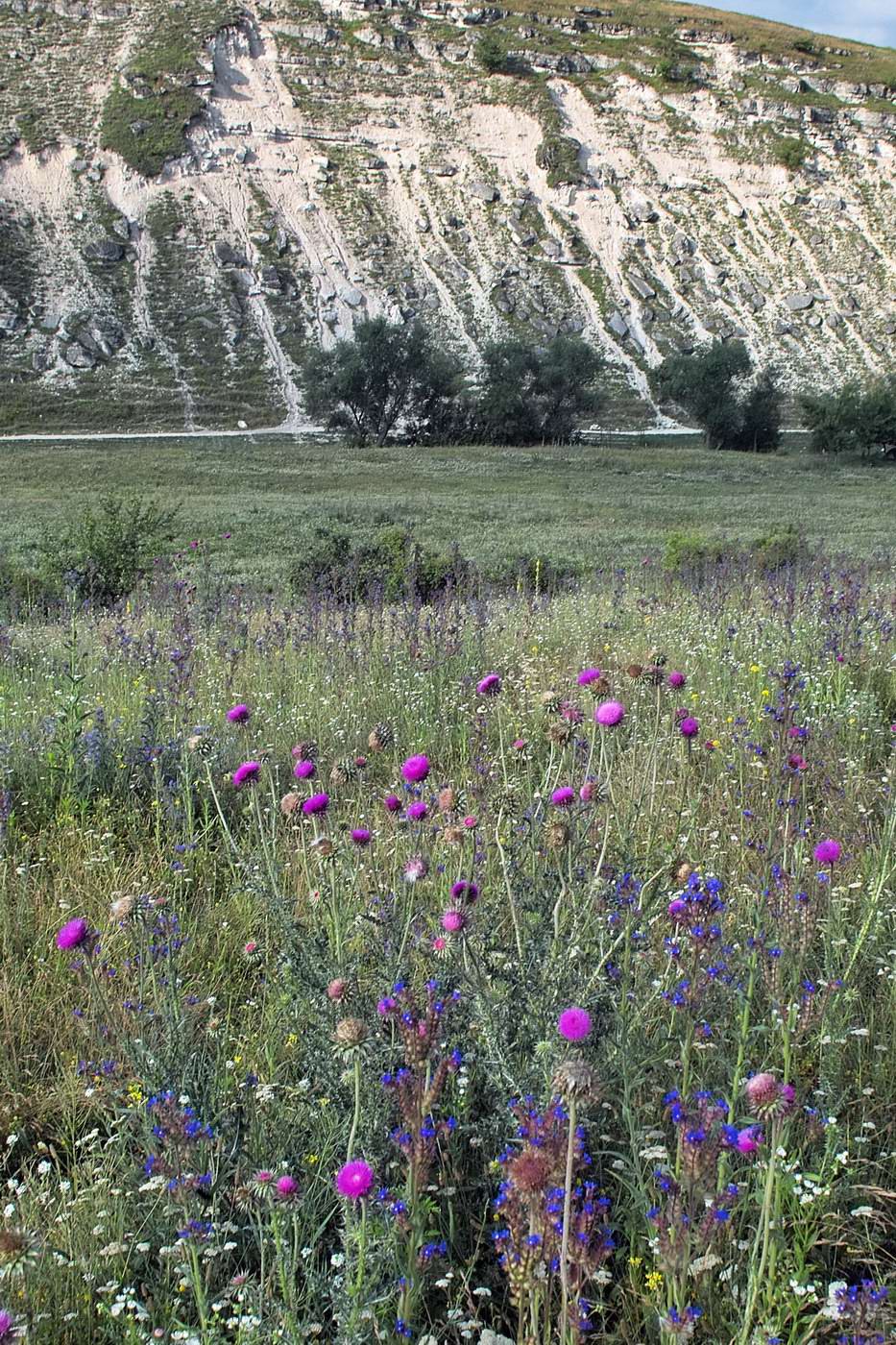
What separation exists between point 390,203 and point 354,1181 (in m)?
86.2

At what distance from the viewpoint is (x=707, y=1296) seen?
172 centimetres

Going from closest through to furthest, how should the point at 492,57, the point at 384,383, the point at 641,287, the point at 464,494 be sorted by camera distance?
the point at 464,494
the point at 384,383
the point at 641,287
the point at 492,57

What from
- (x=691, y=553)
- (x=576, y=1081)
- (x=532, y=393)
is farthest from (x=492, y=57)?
(x=576, y=1081)

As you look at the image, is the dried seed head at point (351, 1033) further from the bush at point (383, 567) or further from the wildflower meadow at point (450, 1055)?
the bush at point (383, 567)

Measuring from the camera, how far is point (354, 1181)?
4.26ft

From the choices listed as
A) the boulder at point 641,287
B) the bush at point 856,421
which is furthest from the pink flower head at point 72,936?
the boulder at point 641,287

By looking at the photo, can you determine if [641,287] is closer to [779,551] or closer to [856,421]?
[856,421]

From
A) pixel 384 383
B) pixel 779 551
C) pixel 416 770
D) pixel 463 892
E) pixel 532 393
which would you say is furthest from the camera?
pixel 532 393

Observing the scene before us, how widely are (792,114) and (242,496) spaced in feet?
290

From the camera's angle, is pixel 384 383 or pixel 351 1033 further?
pixel 384 383

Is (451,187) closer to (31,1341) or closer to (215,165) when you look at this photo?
(215,165)

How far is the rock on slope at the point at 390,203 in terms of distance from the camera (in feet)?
213

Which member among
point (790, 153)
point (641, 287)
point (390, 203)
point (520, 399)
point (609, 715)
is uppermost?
point (790, 153)

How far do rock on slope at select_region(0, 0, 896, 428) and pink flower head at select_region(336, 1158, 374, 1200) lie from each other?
59.4m
